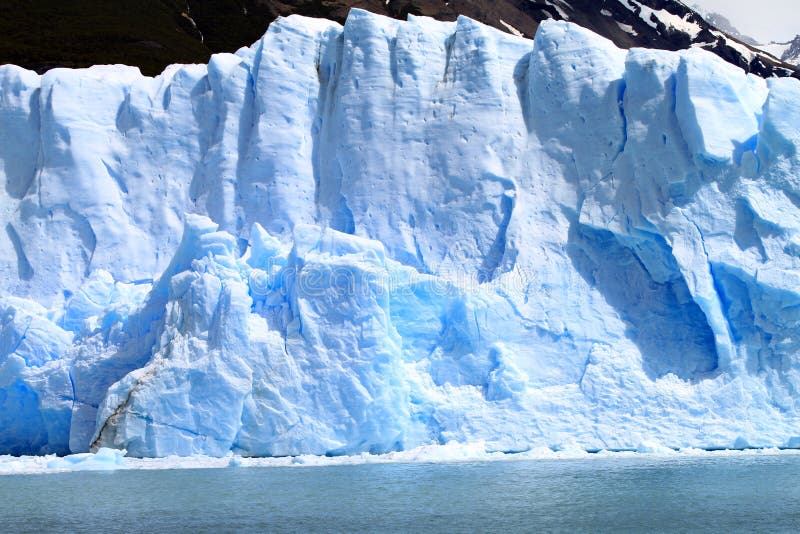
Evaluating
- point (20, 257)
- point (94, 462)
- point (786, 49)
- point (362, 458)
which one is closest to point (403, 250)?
point (362, 458)

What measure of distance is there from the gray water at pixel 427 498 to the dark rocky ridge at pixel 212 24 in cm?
2777

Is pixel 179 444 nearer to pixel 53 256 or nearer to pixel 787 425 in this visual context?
pixel 53 256

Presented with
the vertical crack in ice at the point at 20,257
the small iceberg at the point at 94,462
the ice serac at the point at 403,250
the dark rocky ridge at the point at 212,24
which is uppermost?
the ice serac at the point at 403,250

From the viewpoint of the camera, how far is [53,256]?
20.0 meters

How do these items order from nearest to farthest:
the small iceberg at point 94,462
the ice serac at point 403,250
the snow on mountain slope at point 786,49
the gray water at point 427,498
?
1. the gray water at point 427,498
2. the small iceberg at point 94,462
3. the ice serac at point 403,250
4. the snow on mountain slope at point 786,49

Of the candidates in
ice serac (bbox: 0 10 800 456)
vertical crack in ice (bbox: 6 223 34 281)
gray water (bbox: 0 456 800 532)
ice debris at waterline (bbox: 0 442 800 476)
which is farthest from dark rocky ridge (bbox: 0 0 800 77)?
gray water (bbox: 0 456 800 532)

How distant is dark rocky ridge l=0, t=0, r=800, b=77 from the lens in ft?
139

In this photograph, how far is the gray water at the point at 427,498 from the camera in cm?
A: 1160

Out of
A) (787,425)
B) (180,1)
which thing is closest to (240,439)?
(787,425)

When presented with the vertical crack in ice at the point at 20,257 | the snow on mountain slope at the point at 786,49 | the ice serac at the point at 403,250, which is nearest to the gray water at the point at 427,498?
the ice serac at the point at 403,250

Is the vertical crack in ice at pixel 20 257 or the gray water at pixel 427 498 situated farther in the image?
the vertical crack in ice at pixel 20 257

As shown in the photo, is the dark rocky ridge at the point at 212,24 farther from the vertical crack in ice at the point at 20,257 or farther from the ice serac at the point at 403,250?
the ice serac at the point at 403,250

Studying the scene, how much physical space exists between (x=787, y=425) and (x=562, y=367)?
3.34m

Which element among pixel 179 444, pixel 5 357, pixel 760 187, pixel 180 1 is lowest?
pixel 180 1
